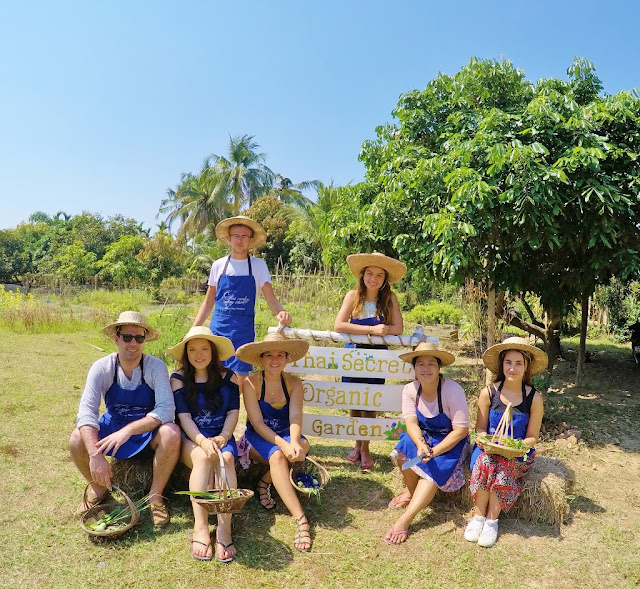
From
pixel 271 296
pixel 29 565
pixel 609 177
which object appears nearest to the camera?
pixel 29 565

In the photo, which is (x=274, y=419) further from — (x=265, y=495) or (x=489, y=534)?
(x=489, y=534)

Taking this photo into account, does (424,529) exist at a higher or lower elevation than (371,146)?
lower

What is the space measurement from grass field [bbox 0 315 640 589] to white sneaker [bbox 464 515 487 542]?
0.17 ft

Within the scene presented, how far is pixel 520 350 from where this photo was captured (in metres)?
3.46

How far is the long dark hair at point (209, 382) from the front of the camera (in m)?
3.44

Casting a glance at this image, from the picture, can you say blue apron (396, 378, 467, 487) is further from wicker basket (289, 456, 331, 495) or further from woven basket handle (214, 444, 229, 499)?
woven basket handle (214, 444, 229, 499)

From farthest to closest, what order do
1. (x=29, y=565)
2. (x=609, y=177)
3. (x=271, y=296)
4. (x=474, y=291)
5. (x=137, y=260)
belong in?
(x=137, y=260) < (x=474, y=291) < (x=609, y=177) < (x=271, y=296) < (x=29, y=565)

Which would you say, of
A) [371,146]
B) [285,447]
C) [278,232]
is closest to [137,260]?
[278,232]

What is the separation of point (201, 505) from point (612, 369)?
24.5ft

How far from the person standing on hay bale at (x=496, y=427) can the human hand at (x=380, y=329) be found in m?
0.80

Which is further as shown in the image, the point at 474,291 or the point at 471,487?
the point at 474,291

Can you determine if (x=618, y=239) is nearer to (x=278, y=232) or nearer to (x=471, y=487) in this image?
(x=471, y=487)

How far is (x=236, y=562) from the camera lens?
9.20ft

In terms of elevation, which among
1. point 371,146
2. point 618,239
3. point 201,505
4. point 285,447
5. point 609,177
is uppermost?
point 371,146
